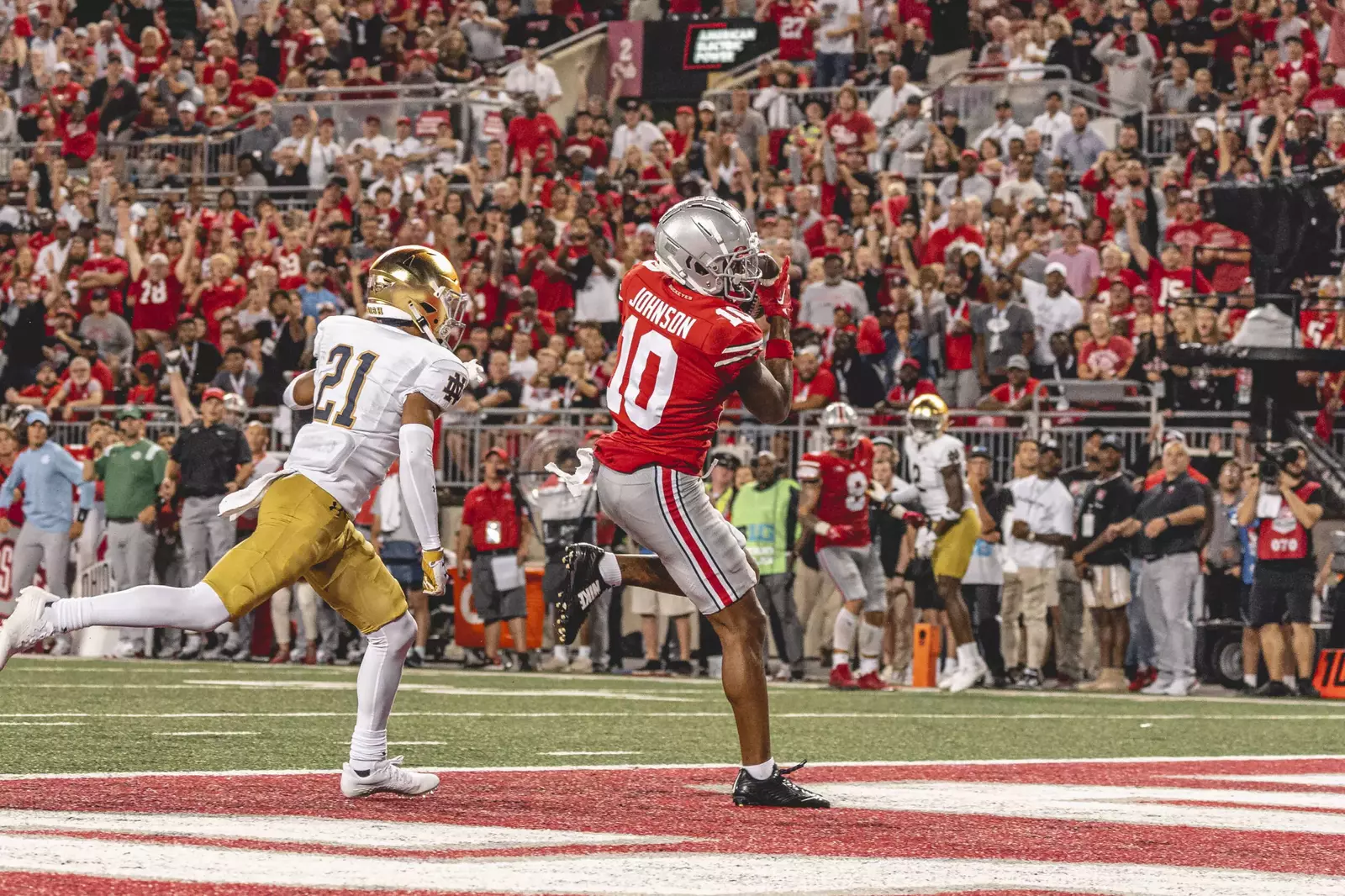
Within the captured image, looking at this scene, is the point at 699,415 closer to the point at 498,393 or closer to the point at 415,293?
the point at 415,293

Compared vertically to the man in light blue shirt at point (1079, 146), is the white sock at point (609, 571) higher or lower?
lower

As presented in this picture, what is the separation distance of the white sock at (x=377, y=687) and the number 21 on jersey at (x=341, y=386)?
2.19ft

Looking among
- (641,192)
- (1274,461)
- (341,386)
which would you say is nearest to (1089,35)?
(641,192)

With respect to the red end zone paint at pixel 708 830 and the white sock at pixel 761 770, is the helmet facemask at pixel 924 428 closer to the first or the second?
the red end zone paint at pixel 708 830

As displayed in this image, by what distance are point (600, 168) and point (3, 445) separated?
7.23 m

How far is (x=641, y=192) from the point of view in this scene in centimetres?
2239

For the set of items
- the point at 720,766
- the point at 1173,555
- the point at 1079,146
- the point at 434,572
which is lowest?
the point at 720,766

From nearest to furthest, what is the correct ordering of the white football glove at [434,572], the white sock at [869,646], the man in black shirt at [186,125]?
the white football glove at [434,572] < the white sock at [869,646] < the man in black shirt at [186,125]

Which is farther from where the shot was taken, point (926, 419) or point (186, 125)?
point (186, 125)

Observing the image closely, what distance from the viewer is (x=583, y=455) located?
7.32 meters

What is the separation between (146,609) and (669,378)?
1.85 meters

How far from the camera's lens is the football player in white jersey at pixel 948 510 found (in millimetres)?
15164

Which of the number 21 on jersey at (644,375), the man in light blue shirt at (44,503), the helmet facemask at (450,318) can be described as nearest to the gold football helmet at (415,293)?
the helmet facemask at (450,318)

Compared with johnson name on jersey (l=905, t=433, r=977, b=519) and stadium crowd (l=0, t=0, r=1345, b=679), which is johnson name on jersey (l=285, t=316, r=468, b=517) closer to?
johnson name on jersey (l=905, t=433, r=977, b=519)
